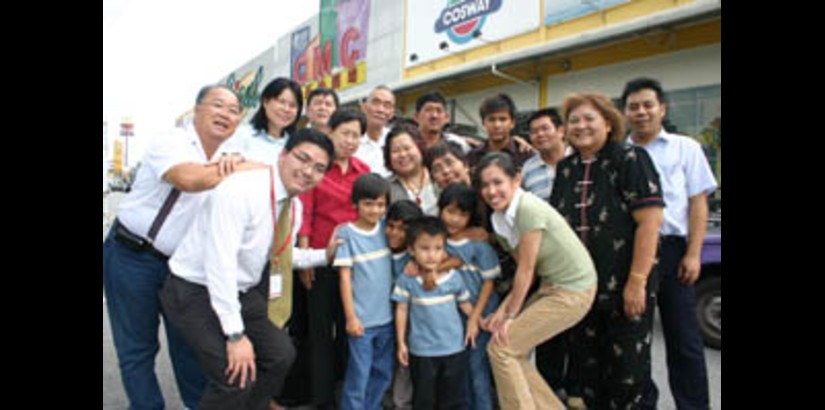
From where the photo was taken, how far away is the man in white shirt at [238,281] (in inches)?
78.3

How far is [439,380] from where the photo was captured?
Answer: 9.04 feet

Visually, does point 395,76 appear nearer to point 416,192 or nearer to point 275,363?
point 416,192

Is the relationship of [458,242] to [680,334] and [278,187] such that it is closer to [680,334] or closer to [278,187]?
[278,187]

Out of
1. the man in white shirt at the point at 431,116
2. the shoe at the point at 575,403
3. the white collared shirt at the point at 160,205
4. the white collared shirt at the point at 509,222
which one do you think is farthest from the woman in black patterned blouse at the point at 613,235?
the white collared shirt at the point at 160,205

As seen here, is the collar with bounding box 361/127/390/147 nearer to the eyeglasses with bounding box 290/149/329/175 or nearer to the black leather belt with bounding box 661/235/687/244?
Answer: the eyeglasses with bounding box 290/149/329/175

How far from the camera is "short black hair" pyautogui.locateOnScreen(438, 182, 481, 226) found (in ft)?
9.29

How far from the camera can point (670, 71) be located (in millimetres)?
7945

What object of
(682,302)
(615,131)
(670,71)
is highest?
(670,71)

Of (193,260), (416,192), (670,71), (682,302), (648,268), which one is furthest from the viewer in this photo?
(670,71)

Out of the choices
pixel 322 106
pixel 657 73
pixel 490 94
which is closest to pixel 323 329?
pixel 322 106

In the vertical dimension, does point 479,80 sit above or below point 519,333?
above

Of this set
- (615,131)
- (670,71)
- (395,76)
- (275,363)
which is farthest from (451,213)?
(395,76)

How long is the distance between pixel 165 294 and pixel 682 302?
2.68 metres

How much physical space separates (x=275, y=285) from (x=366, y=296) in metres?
0.57
